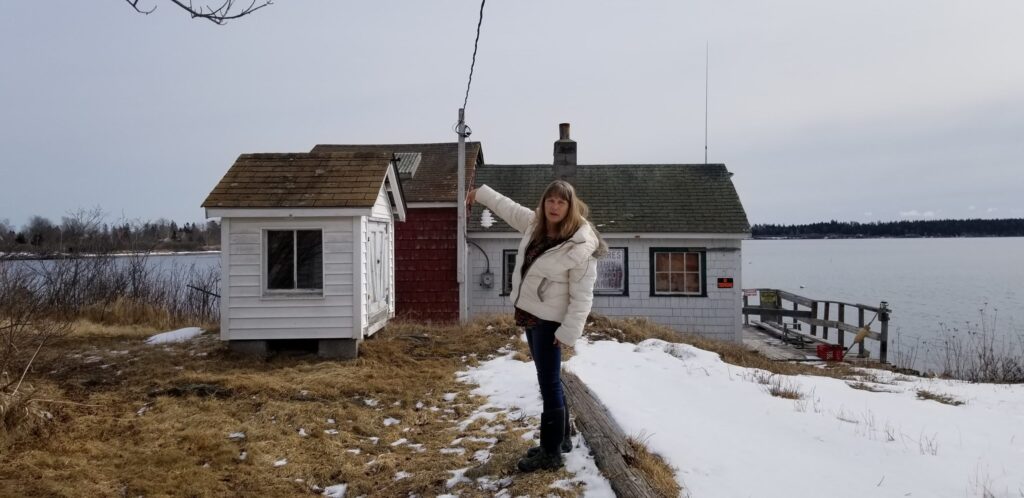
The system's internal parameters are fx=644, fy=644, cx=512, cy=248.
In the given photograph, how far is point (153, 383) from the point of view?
289 inches

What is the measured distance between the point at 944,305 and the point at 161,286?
30243 millimetres

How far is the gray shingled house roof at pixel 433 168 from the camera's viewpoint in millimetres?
14898

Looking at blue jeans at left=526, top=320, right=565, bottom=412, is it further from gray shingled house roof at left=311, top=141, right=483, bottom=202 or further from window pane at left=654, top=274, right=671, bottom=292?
window pane at left=654, top=274, right=671, bottom=292

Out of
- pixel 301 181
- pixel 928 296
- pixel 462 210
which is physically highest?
pixel 301 181

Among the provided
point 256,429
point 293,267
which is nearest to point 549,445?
point 256,429

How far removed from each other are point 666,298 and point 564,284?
467 inches

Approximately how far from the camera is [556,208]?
384 cm

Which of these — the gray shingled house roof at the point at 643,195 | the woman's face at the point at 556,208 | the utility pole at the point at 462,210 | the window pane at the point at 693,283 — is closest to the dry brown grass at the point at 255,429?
the woman's face at the point at 556,208

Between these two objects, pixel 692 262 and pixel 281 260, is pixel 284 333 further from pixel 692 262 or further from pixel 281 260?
pixel 692 262

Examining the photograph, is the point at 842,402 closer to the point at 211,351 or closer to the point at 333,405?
the point at 333,405

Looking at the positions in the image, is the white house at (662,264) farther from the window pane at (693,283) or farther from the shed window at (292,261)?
the shed window at (292,261)

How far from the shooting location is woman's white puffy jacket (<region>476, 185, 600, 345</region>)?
3.76m

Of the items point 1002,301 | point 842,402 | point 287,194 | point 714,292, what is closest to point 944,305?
point 1002,301

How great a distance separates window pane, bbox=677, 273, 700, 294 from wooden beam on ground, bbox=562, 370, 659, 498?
33.6ft
